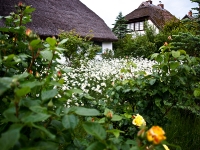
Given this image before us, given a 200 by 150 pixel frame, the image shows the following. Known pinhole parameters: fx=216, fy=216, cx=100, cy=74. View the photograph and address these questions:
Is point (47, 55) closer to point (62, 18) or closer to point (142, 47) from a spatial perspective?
point (142, 47)

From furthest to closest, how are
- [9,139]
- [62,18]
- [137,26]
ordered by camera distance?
[137,26], [62,18], [9,139]

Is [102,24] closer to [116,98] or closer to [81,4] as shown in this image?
[81,4]

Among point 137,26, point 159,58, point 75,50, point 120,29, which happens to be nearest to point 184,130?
point 159,58

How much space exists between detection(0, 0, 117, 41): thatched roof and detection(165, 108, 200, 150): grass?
357 inches

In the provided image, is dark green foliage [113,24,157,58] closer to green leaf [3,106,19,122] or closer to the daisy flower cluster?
the daisy flower cluster

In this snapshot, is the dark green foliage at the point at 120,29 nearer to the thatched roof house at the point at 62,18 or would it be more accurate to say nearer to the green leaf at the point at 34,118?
the thatched roof house at the point at 62,18

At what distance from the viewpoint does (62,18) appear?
44.4 ft

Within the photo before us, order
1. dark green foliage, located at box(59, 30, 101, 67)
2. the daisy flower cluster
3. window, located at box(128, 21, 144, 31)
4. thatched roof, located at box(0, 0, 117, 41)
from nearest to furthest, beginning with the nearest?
the daisy flower cluster < dark green foliage, located at box(59, 30, 101, 67) < thatched roof, located at box(0, 0, 117, 41) < window, located at box(128, 21, 144, 31)

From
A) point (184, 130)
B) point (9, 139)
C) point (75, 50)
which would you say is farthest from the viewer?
point (75, 50)

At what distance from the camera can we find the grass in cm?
259

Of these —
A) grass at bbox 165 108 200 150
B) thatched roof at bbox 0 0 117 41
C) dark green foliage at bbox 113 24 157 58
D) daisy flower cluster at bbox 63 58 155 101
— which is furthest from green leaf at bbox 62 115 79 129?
dark green foliage at bbox 113 24 157 58

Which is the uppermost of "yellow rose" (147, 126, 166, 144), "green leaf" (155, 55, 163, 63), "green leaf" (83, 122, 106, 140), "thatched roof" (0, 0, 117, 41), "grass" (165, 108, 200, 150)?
"thatched roof" (0, 0, 117, 41)

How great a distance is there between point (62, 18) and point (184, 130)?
1196 centimetres

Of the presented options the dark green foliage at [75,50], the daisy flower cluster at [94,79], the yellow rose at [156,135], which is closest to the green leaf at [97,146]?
the yellow rose at [156,135]
